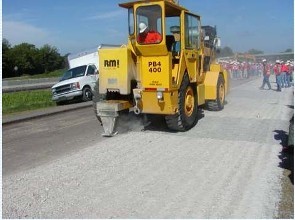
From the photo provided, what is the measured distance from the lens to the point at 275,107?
43.3 ft

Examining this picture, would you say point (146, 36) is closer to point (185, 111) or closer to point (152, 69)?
point (152, 69)

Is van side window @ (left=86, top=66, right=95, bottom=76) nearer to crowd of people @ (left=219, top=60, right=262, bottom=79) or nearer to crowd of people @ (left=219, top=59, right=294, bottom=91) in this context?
crowd of people @ (left=219, top=59, right=294, bottom=91)

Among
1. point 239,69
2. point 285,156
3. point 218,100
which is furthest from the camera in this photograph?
point 239,69

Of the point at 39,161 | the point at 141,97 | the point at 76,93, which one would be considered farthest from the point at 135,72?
the point at 76,93

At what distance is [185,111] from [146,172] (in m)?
3.38

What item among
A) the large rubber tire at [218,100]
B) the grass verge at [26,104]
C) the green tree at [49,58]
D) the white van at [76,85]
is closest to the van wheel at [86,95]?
the white van at [76,85]

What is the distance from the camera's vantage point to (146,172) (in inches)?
234

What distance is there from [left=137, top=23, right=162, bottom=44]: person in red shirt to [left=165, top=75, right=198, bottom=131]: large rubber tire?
1.26m

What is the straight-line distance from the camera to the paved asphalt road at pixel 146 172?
4598mm

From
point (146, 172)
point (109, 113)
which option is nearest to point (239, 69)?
point (109, 113)

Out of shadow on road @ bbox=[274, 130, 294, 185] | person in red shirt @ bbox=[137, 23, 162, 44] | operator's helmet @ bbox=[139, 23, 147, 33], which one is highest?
operator's helmet @ bbox=[139, 23, 147, 33]

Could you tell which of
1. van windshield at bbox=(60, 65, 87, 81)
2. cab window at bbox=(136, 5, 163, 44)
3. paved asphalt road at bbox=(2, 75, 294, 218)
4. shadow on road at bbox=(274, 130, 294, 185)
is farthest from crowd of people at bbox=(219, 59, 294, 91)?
paved asphalt road at bbox=(2, 75, 294, 218)

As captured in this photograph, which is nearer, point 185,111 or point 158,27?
point 158,27

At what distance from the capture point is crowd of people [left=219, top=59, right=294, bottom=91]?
852 inches
